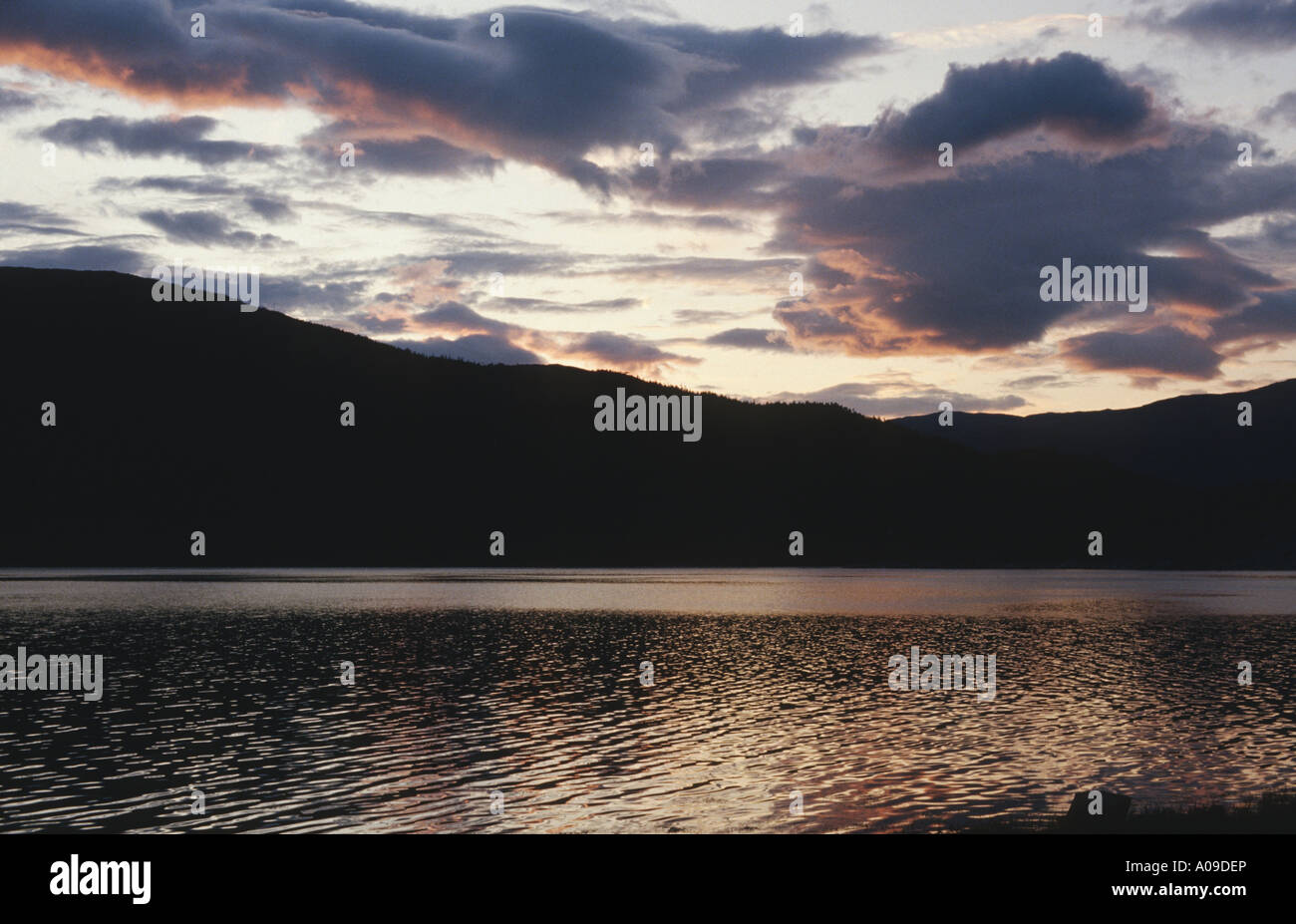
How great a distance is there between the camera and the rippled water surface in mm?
29484

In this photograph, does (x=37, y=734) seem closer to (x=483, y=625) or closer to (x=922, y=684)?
(x=922, y=684)

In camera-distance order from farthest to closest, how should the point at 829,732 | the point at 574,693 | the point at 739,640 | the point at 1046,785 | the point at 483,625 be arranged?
the point at 483,625 < the point at 739,640 < the point at 574,693 < the point at 829,732 < the point at 1046,785

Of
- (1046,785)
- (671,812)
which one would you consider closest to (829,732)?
(1046,785)

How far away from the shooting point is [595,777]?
3300cm

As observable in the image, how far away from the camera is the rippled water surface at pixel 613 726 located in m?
29.5

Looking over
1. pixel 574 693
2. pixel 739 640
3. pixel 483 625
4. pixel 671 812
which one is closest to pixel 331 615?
pixel 483 625

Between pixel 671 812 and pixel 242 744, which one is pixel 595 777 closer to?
pixel 671 812

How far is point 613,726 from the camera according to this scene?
42.8 meters

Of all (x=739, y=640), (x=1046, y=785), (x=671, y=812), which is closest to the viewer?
(x=671, y=812)

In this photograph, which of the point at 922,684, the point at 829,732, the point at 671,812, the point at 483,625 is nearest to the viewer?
the point at 671,812
